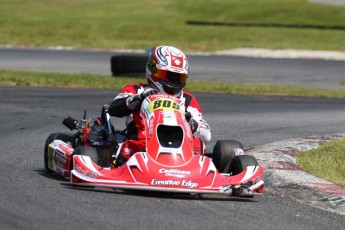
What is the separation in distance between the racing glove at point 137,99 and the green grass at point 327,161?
184cm

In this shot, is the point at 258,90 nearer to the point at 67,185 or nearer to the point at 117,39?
the point at 67,185

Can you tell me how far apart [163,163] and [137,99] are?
952 mm

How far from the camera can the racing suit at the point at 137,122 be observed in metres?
8.12

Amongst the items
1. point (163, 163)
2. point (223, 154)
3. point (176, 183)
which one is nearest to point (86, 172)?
point (163, 163)

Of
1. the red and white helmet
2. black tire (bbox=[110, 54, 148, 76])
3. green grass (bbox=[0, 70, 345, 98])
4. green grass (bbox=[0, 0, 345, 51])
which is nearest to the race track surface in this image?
the red and white helmet

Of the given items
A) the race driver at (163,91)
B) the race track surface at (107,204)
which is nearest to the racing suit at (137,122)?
the race driver at (163,91)

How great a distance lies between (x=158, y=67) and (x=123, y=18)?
36315 millimetres

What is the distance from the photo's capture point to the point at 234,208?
7.22m

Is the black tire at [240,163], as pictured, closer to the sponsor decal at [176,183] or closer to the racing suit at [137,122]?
the racing suit at [137,122]

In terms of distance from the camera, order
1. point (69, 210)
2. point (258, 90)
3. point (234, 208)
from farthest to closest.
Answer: point (258, 90)
point (234, 208)
point (69, 210)

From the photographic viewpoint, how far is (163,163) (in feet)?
25.1

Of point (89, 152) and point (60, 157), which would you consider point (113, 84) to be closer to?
point (60, 157)

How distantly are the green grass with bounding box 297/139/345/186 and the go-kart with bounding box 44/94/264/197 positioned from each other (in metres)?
1.04

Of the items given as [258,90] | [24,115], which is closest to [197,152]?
[24,115]
